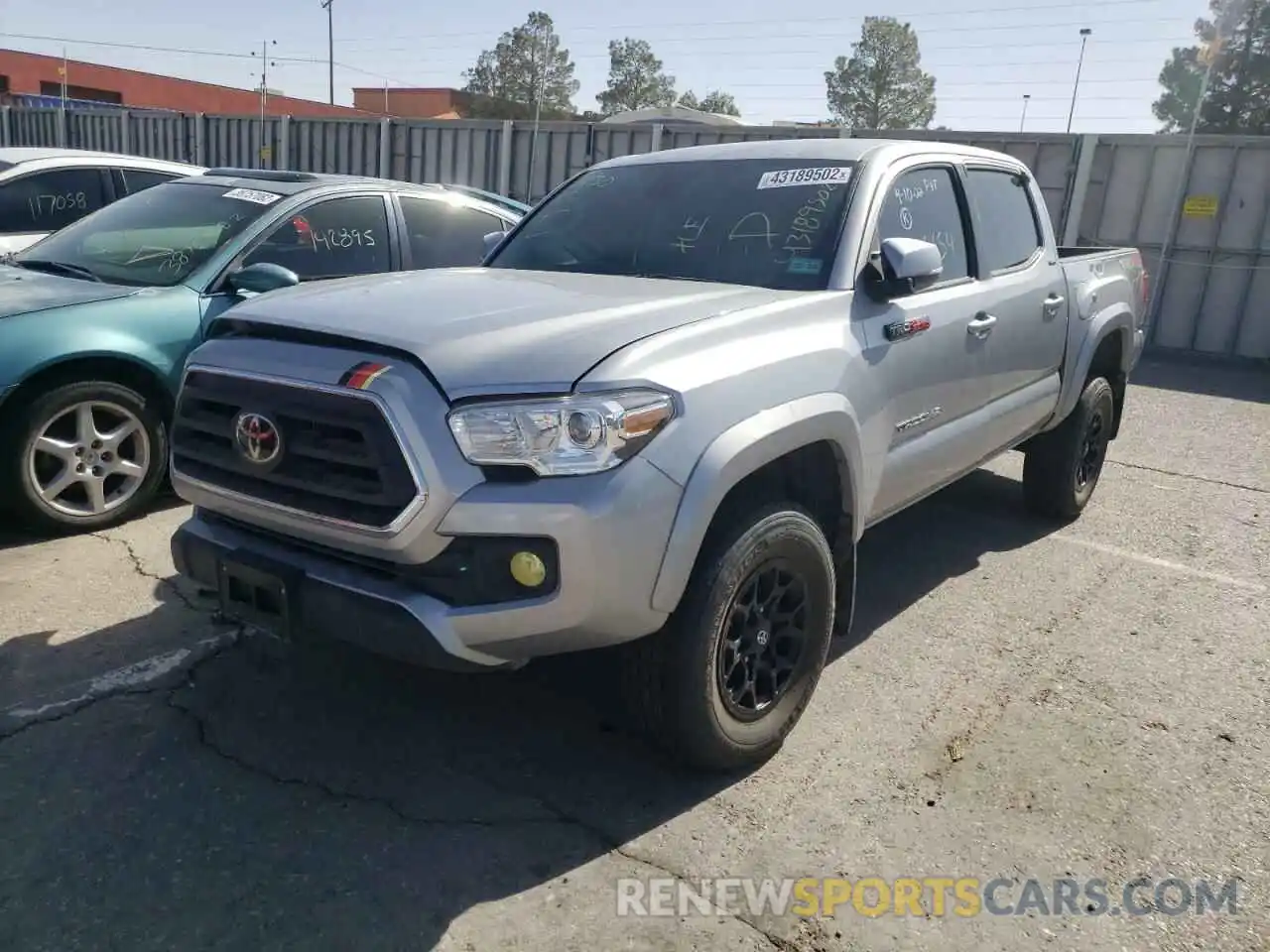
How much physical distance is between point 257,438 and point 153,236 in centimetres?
311

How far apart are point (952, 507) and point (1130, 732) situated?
253cm

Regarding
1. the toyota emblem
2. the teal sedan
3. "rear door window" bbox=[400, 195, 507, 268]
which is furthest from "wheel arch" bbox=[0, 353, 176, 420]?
the toyota emblem

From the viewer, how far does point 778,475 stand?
3.03 meters

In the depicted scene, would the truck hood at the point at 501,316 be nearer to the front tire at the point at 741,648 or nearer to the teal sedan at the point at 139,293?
the front tire at the point at 741,648

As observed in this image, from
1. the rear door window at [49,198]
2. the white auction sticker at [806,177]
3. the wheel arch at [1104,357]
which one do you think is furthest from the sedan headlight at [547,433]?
the rear door window at [49,198]

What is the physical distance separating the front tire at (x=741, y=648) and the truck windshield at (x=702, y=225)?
3.08 feet

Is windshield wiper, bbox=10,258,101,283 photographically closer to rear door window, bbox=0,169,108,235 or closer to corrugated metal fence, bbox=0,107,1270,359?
rear door window, bbox=0,169,108,235

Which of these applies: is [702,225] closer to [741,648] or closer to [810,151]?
[810,151]

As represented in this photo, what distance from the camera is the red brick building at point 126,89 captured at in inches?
1672

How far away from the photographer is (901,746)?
3.19 m

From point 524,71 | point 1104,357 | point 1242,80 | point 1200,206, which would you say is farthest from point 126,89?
point 1242,80

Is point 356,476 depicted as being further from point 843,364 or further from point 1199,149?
point 1199,149

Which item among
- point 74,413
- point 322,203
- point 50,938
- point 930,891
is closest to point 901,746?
point 930,891

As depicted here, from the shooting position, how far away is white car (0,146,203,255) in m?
6.52
